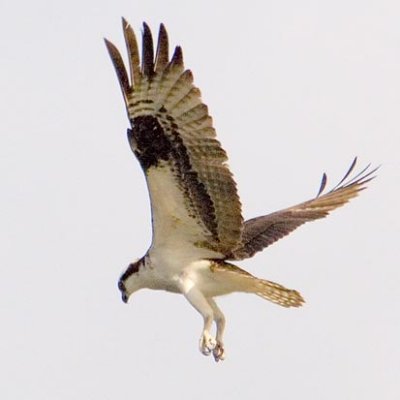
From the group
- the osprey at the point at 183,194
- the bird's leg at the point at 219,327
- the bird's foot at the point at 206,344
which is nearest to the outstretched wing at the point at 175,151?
the osprey at the point at 183,194

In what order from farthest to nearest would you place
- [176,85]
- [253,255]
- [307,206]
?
[307,206] < [253,255] < [176,85]

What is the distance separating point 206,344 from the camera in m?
13.6

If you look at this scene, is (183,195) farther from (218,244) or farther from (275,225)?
(275,225)

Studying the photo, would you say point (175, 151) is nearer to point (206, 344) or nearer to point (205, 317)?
point (205, 317)

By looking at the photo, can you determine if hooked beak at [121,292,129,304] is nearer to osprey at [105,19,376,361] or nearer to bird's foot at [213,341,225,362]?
osprey at [105,19,376,361]

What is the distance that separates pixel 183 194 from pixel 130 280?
1116mm

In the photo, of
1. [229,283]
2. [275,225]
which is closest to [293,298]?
[229,283]

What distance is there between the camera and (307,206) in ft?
54.3

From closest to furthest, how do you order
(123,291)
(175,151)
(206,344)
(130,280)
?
(175,151), (206,344), (130,280), (123,291)

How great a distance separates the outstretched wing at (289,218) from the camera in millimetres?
14969

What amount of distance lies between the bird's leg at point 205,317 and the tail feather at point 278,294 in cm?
52

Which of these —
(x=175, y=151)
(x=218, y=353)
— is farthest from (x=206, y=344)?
(x=175, y=151)

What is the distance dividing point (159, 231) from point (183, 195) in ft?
1.37

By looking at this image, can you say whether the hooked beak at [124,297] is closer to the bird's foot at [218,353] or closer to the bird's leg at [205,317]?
the bird's leg at [205,317]
